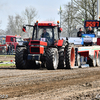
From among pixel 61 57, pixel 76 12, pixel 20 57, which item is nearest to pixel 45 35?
pixel 61 57

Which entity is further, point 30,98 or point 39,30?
point 39,30

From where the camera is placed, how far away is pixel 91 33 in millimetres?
18375

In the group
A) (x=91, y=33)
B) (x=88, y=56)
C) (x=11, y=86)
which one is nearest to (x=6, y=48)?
(x=91, y=33)

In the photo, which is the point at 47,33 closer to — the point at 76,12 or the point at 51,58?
the point at 51,58

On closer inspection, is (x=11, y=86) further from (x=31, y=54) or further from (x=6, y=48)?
(x=6, y=48)

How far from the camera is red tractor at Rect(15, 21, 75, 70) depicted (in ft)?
39.8

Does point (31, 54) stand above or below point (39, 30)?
below

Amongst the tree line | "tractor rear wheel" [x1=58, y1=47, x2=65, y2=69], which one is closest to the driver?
"tractor rear wheel" [x1=58, y1=47, x2=65, y2=69]

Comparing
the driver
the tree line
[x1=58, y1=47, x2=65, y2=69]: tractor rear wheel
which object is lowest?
[x1=58, y1=47, x2=65, y2=69]: tractor rear wheel

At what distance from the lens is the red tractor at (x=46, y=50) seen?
1214 cm

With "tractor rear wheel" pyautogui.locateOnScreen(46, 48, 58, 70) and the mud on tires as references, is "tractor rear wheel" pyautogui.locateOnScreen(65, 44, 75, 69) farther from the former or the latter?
the mud on tires

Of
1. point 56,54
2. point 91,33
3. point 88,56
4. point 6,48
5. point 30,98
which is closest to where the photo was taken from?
point 30,98

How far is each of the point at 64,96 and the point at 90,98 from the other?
56 centimetres

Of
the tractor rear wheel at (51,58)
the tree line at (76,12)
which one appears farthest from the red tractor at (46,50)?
the tree line at (76,12)
